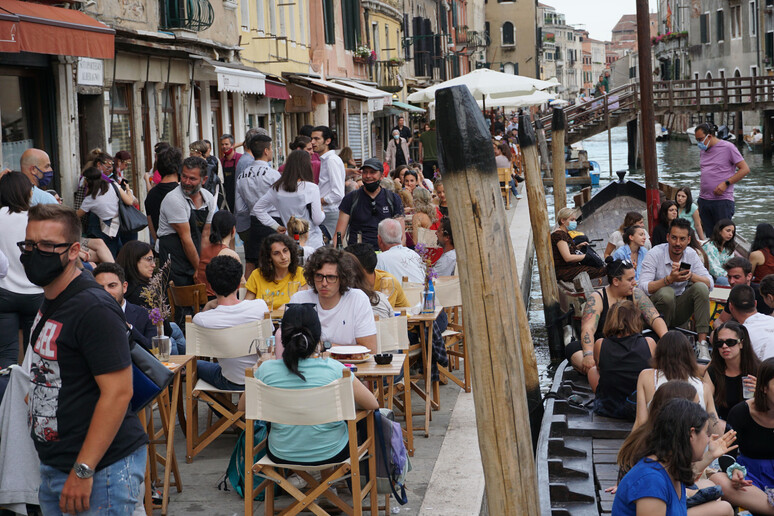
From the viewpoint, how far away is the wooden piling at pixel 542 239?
38.2 feet

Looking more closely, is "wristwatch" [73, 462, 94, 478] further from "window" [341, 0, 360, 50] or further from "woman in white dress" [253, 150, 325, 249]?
"window" [341, 0, 360, 50]

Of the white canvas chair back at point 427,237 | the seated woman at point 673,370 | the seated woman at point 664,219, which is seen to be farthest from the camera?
the seated woman at point 664,219

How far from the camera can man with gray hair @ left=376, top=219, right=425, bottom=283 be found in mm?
7926

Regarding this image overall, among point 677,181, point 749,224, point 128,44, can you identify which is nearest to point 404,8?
point 677,181

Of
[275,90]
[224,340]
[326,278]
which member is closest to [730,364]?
[326,278]

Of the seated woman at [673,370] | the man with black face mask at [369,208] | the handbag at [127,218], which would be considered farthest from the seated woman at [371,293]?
the handbag at [127,218]

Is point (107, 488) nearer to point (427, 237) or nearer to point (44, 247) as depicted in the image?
point (44, 247)

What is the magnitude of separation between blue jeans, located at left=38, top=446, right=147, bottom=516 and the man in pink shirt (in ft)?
34.4

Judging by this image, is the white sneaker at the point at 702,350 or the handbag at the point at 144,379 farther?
the white sneaker at the point at 702,350

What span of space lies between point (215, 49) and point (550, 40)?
10712 cm

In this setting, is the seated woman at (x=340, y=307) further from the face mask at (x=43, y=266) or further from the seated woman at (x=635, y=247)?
the seated woman at (x=635, y=247)

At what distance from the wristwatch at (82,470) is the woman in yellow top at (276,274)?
3581 millimetres

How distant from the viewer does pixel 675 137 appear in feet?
201

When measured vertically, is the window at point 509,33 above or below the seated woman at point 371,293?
above
